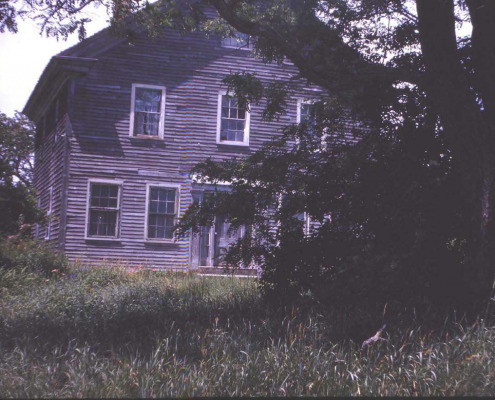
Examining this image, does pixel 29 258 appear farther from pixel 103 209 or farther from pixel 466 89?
pixel 466 89

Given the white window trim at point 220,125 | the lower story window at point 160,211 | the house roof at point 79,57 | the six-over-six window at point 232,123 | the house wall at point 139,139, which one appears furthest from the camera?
the six-over-six window at point 232,123

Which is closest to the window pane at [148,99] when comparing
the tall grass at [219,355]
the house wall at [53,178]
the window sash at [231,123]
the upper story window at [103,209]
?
the window sash at [231,123]

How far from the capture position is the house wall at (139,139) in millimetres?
19328

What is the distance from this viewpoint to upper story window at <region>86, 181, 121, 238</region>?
19.4 m

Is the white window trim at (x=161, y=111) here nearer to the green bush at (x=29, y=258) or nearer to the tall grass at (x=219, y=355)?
the green bush at (x=29, y=258)

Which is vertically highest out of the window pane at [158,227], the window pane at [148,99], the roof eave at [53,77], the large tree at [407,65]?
the roof eave at [53,77]

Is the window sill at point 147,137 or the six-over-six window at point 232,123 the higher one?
the six-over-six window at point 232,123

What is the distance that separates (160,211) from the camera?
19.8m

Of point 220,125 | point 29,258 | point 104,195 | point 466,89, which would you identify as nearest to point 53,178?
point 104,195

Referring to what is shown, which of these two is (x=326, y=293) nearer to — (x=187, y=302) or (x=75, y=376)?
(x=187, y=302)

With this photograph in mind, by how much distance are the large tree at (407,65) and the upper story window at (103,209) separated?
938 centimetres

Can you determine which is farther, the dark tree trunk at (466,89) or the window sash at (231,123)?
the window sash at (231,123)

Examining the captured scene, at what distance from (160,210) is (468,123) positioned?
13.1 metres

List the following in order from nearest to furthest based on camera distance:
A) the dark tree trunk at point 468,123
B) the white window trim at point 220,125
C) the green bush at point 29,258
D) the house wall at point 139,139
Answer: the dark tree trunk at point 468,123, the green bush at point 29,258, the house wall at point 139,139, the white window trim at point 220,125
